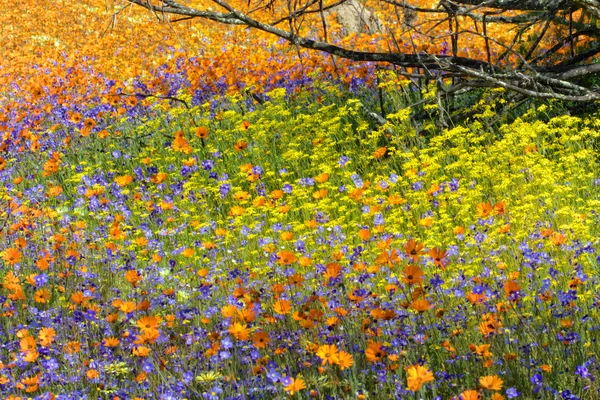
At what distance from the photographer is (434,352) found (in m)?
3.27

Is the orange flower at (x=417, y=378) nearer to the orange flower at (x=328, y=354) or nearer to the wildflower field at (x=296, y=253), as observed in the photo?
the wildflower field at (x=296, y=253)

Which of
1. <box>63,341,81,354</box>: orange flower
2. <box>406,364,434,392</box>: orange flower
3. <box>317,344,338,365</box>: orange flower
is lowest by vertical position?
<box>406,364,434,392</box>: orange flower

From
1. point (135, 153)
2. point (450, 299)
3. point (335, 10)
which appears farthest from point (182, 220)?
point (335, 10)

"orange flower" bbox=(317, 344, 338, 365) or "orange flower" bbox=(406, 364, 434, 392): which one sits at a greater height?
"orange flower" bbox=(317, 344, 338, 365)

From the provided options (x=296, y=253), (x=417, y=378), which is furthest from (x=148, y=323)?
(x=296, y=253)

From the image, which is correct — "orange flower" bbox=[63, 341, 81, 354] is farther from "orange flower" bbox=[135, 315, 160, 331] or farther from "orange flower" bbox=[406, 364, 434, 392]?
"orange flower" bbox=[406, 364, 434, 392]

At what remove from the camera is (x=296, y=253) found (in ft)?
15.2

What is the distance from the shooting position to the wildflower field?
2982 millimetres

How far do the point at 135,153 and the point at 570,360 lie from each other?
6.49m

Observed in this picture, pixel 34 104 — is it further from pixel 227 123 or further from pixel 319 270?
pixel 319 270

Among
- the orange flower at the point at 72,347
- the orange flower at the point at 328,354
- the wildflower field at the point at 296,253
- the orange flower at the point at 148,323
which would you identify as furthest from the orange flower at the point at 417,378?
the orange flower at the point at 72,347

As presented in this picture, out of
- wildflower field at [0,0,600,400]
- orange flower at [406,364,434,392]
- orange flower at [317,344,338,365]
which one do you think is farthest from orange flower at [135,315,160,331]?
orange flower at [406,364,434,392]

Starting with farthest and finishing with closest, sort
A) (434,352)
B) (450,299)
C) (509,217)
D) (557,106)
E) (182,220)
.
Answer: (557,106), (182,220), (509,217), (450,299), (434,352)

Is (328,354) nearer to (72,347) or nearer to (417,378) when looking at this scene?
(417,378)
